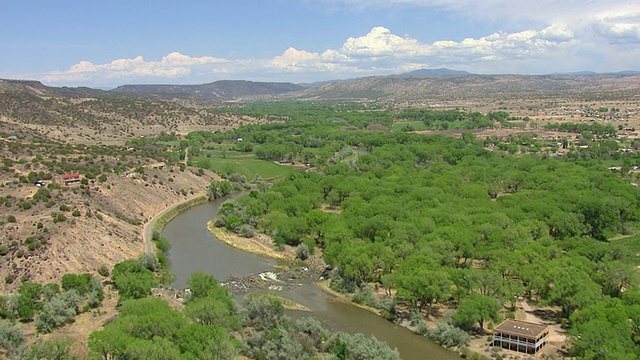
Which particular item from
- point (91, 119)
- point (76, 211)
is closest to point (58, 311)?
point (76, 211)

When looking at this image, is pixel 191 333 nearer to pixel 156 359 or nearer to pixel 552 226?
pixel 156 359

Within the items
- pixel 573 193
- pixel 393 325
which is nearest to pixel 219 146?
pixel 573 193

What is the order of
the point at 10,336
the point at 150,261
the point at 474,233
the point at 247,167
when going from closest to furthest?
the point at 10,336
the point at 150,261
the point at 474,233
the point at 247,167

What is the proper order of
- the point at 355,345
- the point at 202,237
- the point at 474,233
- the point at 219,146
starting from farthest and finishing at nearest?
the point at 219,146 → the point at 202,237 → the point at 474,233 → the point at 355,345

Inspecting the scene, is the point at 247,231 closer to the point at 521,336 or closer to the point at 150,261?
the point at 150,261

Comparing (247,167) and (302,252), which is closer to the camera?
(302,252)

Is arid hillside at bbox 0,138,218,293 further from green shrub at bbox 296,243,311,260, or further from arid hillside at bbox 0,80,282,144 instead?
arid hillside at bbox 0,80,282,144

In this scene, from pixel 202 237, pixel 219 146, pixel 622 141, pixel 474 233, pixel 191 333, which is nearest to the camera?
pixel 191 333
